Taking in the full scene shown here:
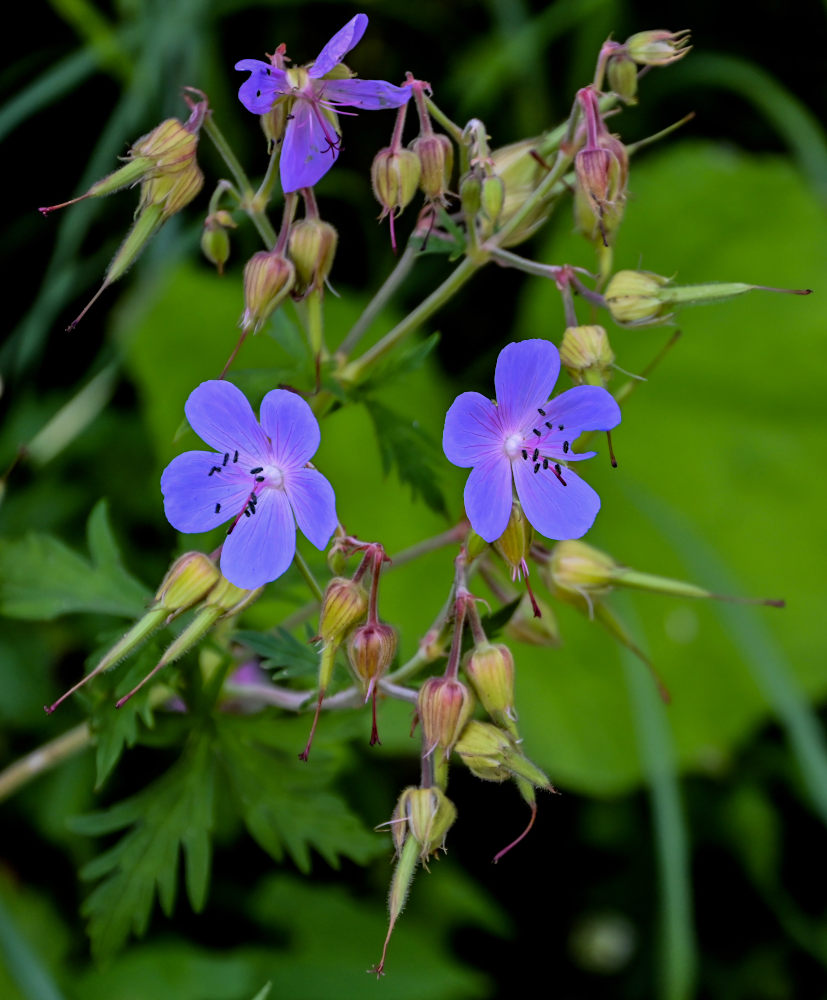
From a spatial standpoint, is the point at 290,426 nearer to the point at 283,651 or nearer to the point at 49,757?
the point at 283,651

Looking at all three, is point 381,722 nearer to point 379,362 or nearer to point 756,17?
point 379,362

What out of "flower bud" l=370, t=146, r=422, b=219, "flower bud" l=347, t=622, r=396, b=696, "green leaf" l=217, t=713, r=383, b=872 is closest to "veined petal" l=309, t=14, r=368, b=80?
"flower bud" l=370, t=146, r=422, b=219

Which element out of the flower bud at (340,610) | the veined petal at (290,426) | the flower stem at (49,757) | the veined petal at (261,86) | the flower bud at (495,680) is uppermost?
the veined petal at (261,86)

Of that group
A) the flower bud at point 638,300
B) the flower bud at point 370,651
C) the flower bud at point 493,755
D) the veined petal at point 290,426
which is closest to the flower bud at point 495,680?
the flower bud at point 493,755

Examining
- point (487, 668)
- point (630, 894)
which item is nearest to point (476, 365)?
point (630, 894)

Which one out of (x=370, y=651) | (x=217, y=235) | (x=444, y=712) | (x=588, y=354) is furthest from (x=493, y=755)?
(x=217, y=235)

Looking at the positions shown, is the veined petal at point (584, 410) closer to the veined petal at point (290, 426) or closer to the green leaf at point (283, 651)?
the veined petal at point (290, 426)
